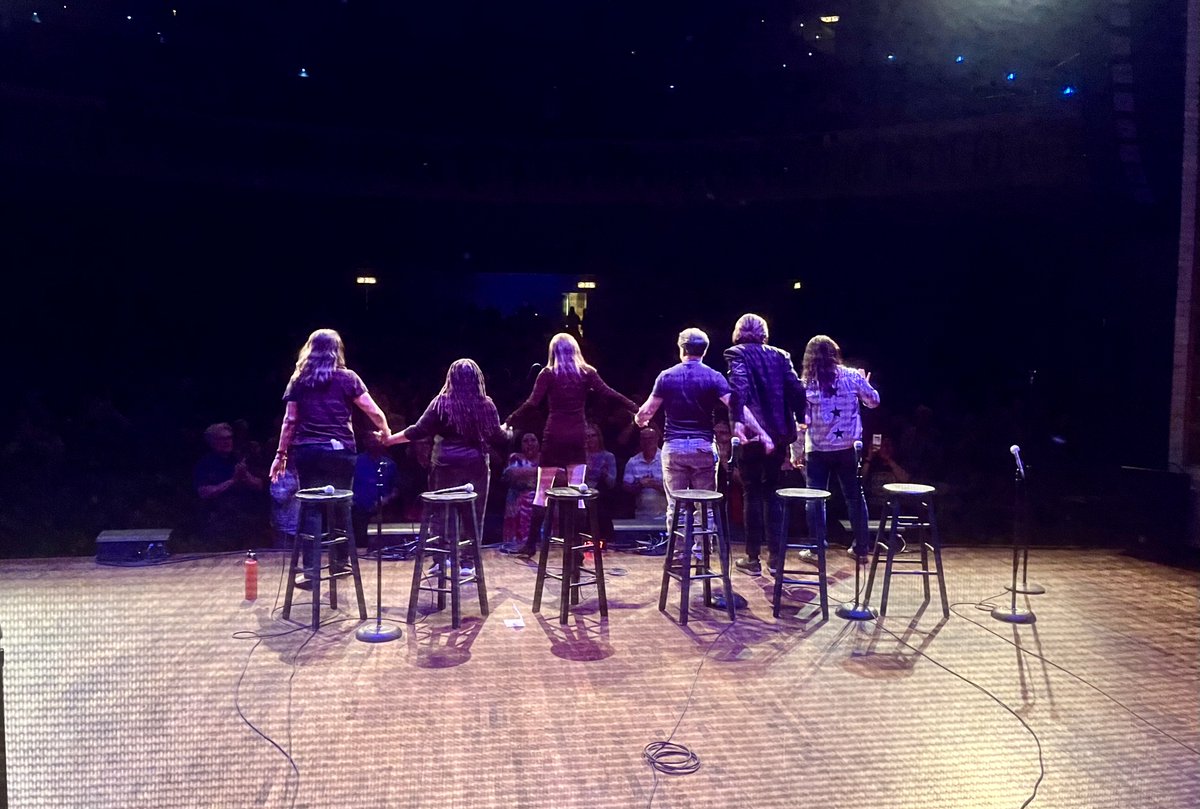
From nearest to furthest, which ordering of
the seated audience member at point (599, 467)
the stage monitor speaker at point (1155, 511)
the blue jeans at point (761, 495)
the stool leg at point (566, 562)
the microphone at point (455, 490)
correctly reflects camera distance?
the stool leg at point (566, 562), the microphone at point (455, 490), the blue jeans at point (761, 495), the stage monitor speaker at point (1155, 511), the seated audience member at point (599, 467)

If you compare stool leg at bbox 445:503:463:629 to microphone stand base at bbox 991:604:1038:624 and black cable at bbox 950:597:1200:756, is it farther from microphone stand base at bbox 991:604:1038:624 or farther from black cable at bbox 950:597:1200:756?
microphone stand base at bbox 991:604:1038:624

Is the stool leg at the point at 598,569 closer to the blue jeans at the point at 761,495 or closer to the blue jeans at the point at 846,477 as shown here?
the blue jeans at the point at 761,495

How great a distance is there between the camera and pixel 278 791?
274cm

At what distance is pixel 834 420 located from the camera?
5.23 m

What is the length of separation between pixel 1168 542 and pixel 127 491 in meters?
8.26

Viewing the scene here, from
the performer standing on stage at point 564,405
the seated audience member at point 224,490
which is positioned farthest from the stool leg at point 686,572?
the seated audience member at point 224,490

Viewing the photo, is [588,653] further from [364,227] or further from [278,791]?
[364,227]

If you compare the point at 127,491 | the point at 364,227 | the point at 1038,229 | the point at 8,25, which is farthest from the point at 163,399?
the point at 1038,229

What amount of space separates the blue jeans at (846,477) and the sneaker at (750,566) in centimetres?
59

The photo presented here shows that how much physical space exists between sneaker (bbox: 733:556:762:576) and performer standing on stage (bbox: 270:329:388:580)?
8.16 ft

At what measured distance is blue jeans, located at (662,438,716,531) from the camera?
16.6 ft

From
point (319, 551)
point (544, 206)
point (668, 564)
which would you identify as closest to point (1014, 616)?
point (668, 564)

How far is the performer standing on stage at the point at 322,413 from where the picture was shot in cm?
489

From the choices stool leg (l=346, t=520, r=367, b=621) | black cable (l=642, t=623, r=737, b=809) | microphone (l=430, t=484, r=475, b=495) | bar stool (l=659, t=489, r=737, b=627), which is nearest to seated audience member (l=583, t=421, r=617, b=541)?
bar stool (l=659, t=489, r=737, b=627)
